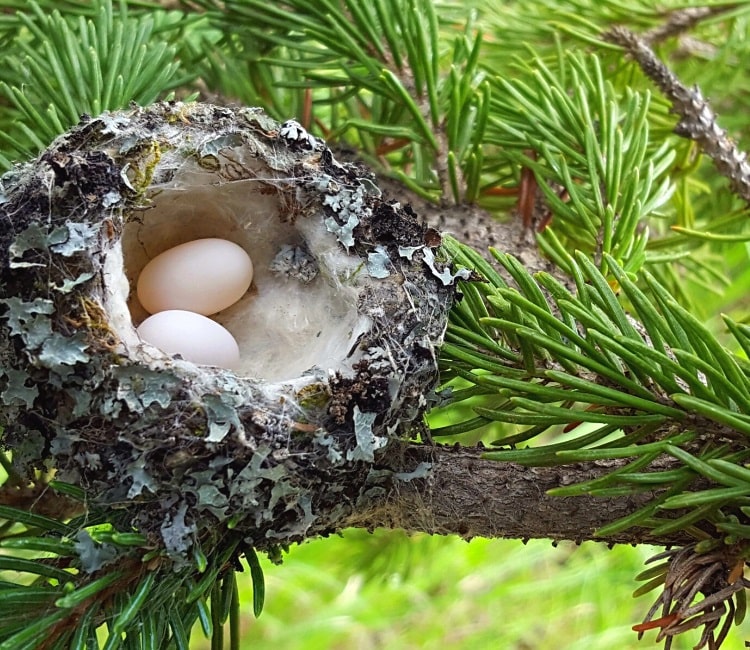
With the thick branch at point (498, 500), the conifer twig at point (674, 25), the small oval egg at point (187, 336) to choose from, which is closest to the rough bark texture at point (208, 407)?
the thick branch at point (498, 500)

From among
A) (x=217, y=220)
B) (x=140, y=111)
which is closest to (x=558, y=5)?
(x=217, y=220)

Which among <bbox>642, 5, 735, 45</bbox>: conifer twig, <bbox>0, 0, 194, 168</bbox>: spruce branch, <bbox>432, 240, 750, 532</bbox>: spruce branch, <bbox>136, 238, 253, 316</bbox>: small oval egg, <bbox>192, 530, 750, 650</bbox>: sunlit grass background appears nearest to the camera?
<bbox>432, 240, 750, 532</bbox>: spruce branch

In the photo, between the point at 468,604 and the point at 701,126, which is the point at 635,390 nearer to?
the point at 701,126

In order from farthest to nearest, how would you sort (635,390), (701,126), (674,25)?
1. (674,25)
2. (701,126)
3. (635,390)

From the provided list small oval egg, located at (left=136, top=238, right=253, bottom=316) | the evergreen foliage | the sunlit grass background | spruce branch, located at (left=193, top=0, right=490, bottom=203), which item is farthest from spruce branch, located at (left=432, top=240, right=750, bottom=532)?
the sunlit grass background

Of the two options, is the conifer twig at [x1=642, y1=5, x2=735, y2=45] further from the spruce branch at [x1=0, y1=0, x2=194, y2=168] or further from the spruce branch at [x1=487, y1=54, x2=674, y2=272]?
the spruce branch at [x1=0, y1=0, x2=194, y2=168]

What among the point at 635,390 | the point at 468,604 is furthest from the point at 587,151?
the point at 468,604
